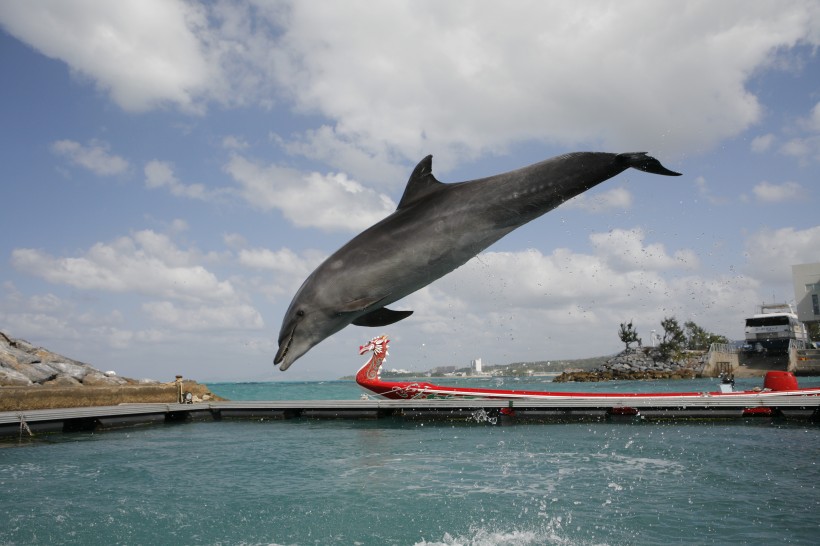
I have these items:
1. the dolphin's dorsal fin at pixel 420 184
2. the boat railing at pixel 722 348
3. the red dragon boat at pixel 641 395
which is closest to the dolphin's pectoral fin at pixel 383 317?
the dolphin's dorsal fin at pixel 420 184

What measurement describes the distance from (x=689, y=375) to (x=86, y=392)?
78582 mm

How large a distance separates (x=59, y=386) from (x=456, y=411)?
694 inches

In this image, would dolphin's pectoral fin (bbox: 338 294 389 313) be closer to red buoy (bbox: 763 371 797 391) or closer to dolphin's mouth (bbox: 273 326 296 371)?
dolphin's mouth (bbox: 273 326 296 371)

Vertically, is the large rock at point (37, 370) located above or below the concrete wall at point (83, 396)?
above

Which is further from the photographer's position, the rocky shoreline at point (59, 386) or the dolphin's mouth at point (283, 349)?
the rocky shoreline at point (59, 386)

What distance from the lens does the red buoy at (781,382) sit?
25219 millimetres

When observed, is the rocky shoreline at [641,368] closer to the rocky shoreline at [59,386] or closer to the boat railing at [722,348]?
the boat railing at [722,348]

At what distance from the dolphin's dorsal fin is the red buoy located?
27.2 meters

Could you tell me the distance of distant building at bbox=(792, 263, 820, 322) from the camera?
7650 centimetres

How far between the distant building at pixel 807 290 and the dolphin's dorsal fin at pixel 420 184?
293 ft

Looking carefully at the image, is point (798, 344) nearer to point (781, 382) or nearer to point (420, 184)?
point (781, 382)

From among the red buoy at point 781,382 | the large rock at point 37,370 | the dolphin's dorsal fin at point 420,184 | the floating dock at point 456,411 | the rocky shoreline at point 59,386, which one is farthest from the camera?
the large rock at point 37,370

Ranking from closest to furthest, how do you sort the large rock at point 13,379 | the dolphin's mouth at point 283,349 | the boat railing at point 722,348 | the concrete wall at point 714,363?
the dolphin's mouth at point 283,349
the large rock at point 13,379
the boat railing at point 722,348
the concrete wall at point 714,363

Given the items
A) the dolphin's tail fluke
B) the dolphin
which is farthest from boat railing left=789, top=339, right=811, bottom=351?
the dolphin
